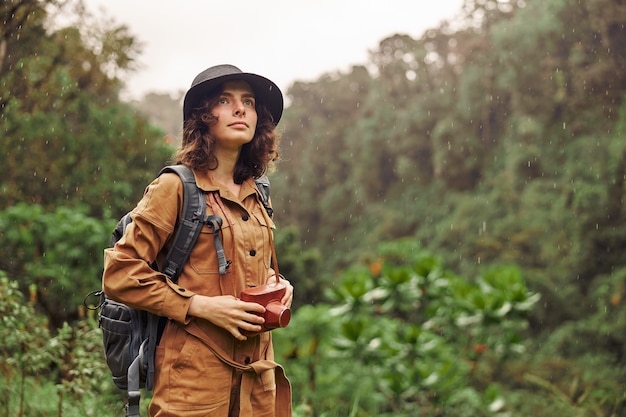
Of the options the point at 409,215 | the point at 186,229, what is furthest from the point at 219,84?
the point at 409,215

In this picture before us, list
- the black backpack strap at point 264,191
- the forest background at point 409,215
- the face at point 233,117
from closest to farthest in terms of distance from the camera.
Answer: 1. the face at point 233,117
2. the black backpack strap at point 264,191
3. the forest background at point 409,215

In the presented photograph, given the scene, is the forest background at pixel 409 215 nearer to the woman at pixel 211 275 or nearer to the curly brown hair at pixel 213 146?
the curly brown hair at pixel 213 146

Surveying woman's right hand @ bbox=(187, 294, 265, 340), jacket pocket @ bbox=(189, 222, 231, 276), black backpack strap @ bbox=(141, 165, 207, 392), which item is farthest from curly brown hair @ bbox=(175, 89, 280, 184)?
woman's right hand @ bbox=(187, 294, 265, 340)

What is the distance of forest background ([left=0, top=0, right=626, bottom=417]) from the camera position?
5031mm

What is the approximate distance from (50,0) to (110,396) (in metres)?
3.14

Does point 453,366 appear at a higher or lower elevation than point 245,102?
lower

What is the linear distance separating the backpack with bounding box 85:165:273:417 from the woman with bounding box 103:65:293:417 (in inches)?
1.0

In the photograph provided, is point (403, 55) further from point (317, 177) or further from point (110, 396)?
point (110, 396)

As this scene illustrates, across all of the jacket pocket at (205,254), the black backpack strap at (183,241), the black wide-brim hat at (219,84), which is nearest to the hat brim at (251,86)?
the black wide-brim hat at (219,84)

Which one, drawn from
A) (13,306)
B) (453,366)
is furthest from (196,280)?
(453,366)

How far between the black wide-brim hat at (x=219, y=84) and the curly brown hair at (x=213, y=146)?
22mm

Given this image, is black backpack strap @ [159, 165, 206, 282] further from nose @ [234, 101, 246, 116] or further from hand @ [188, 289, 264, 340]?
nose @ [234, 101, 246, 116]

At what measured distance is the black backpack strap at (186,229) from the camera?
188cm

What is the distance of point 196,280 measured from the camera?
1.90 meters
